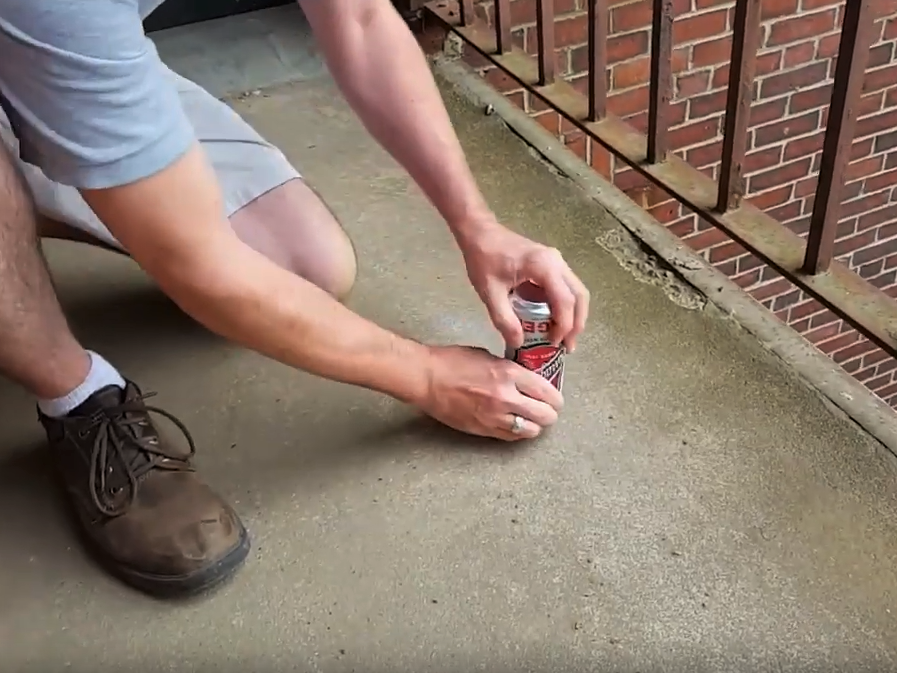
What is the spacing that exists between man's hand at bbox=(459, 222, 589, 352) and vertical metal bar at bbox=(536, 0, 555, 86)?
2.50ft

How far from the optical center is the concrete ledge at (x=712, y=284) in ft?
4.30

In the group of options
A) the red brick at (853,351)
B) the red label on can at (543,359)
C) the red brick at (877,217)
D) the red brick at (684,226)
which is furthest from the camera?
the red brick at (853,351)

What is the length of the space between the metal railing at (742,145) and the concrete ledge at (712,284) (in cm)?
7

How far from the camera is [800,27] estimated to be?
8.18 feet

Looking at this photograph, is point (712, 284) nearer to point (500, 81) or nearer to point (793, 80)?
point (500, 81)

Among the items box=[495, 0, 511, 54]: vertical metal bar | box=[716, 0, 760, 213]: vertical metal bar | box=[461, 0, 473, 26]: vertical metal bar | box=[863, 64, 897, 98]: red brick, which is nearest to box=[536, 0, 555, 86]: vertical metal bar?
box=[495, 0, 511, 54]: vertical metal bar

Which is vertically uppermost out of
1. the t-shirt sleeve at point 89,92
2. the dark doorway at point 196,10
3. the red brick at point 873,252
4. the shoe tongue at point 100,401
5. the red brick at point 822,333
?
the t-shirt sleeve at point 89,92

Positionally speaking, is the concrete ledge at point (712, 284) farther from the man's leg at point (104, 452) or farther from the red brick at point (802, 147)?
the red brick at point (802, 147)

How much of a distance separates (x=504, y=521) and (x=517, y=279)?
29 centimetres

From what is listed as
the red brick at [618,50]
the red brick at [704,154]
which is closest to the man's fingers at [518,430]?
the red brick at [618,50]

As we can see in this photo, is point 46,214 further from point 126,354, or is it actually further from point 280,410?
point 280,410

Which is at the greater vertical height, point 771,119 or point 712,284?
point 712,284

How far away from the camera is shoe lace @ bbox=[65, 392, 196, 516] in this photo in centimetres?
122

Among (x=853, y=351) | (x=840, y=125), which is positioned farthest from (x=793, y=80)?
(x=840, y=125)
